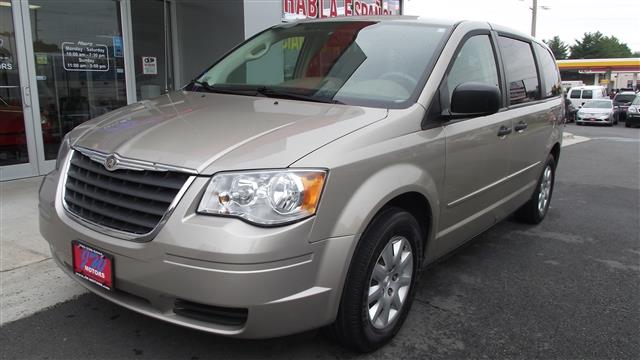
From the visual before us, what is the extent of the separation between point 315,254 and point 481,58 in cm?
227

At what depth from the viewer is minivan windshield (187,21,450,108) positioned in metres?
3.19

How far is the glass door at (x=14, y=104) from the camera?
6.19 m

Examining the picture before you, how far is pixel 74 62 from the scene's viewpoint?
275 inches

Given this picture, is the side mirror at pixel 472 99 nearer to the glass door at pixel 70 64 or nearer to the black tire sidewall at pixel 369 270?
the black tire sidewall at pixel 369 270

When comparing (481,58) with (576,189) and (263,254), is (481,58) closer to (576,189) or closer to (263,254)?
(263,254)

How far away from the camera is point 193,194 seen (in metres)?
2.31

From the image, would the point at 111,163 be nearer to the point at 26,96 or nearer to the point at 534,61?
the point at 534,61

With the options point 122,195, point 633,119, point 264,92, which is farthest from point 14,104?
point 633,119

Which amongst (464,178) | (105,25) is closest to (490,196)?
(464,178)

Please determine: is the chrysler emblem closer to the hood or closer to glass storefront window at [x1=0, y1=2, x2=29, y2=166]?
the hood

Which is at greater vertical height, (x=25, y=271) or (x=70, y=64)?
(x=70, y=64)

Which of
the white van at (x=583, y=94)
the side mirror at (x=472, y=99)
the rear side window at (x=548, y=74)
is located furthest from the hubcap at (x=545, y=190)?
the white van at (x=583, y=94)

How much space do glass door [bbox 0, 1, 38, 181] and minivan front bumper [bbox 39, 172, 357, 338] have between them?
4.63 m

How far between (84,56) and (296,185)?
19.2 ft
